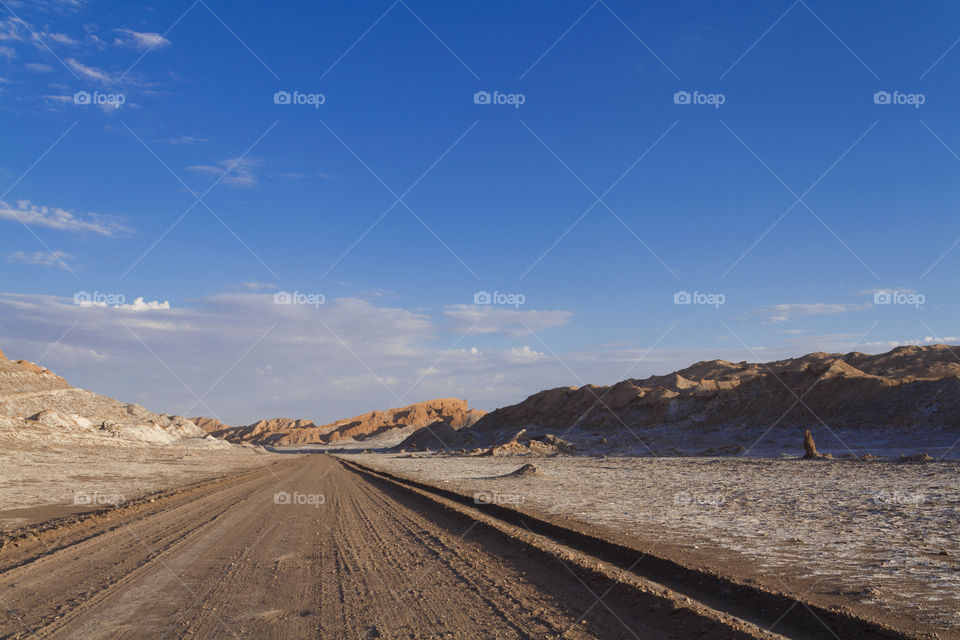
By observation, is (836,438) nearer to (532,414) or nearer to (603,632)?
(603,632)

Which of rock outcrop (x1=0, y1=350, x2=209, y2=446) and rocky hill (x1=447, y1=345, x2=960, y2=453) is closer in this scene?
rocky hill (x1=447, y1=345, x2=960, y2=453)

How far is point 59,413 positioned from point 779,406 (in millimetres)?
69656

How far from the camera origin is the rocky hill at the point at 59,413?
1884 inches

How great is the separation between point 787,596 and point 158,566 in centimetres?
878

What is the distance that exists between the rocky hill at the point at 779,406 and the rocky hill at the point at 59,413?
45659mm

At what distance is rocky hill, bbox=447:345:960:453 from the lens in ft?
136

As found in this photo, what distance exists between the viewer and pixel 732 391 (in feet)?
201

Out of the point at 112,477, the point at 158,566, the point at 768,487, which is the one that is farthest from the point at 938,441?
the point at 112,477

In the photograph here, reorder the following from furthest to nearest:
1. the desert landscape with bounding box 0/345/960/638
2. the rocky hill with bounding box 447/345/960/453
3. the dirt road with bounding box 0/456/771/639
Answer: the rocky hill with bounding box 447/345/960/453
the desert landscape with bounding box 0/345/960/638
the dirt road with bounding box 0/456/771/639

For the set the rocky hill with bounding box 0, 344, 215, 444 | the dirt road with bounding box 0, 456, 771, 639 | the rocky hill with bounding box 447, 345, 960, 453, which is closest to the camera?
the dirt road with bounding box 0, 456, 771, 639

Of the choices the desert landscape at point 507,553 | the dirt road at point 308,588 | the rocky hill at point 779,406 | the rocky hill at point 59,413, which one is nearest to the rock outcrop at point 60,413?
the rocky hill at point 59,413

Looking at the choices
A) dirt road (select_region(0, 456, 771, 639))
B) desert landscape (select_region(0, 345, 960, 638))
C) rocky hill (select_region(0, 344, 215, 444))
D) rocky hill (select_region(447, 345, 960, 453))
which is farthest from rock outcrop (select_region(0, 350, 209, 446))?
rocky hill (select_region(447, 345, 960, 453))

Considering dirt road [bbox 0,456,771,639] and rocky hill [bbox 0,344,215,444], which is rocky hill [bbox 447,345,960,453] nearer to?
dirt road [bbox 0,456,771,639]

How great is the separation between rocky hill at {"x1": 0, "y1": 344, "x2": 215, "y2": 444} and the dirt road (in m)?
42.4
